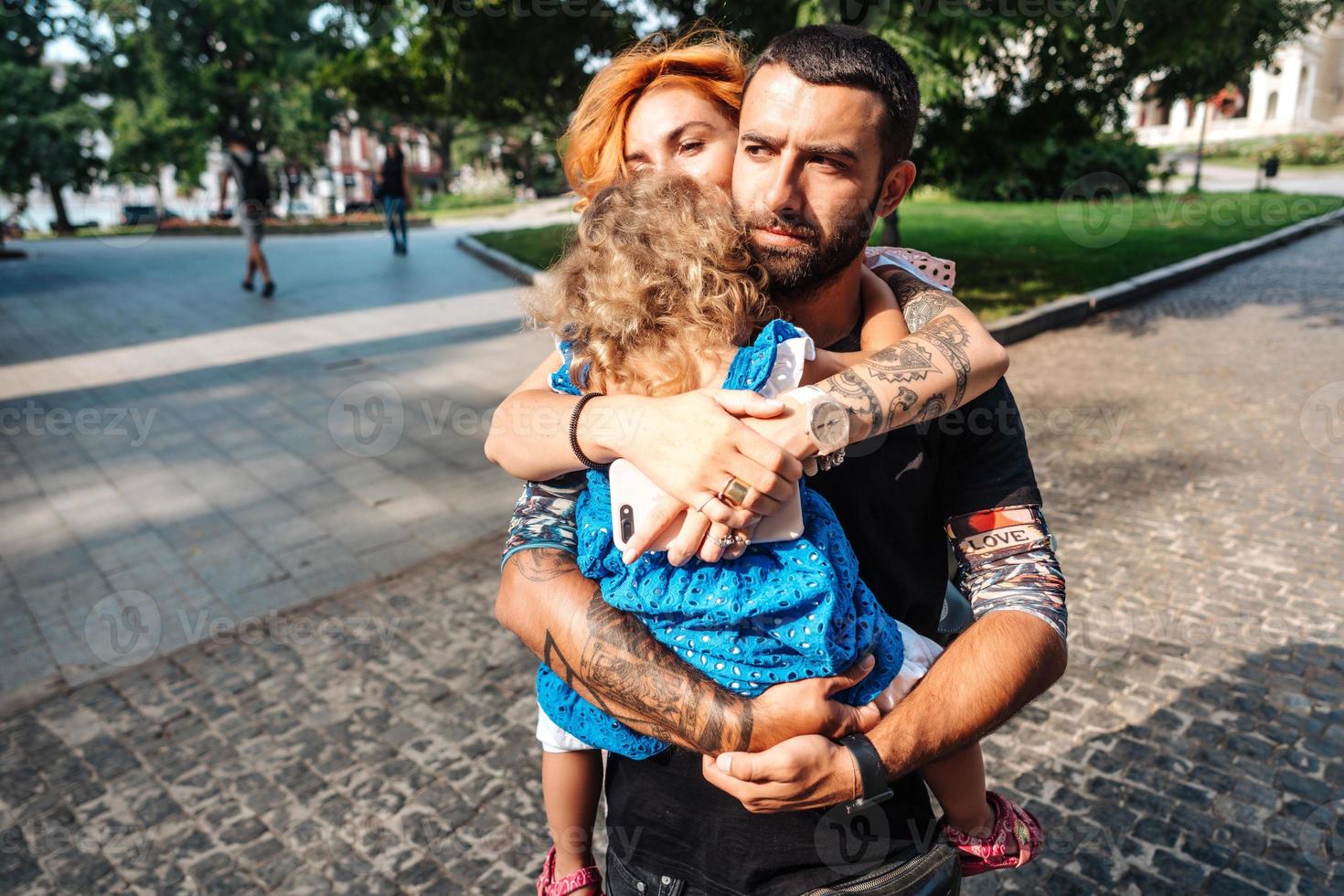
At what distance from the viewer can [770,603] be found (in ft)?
4.20

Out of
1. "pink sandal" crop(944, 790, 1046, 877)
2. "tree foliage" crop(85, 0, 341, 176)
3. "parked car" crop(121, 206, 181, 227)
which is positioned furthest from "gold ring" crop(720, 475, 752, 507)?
"parked car" crop(121, 206, 181, 227)

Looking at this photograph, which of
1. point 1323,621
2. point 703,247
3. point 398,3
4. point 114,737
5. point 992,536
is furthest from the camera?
point 398,3

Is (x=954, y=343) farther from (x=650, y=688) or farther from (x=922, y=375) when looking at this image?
(x=650, y=688)

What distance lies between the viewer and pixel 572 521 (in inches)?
64.7

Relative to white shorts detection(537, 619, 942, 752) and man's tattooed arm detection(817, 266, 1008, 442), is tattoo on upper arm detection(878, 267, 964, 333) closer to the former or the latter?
man's tattooed arm detection(817, 266, 1008, 442)

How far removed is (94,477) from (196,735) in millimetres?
3742

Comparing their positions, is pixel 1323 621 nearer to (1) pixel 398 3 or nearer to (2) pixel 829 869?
(2) pixel 829 869

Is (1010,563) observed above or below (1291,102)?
below

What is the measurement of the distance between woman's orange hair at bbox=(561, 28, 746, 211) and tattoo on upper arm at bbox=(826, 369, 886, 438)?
3.51 ft

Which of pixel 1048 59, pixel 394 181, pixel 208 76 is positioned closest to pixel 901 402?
pixel 1048 59

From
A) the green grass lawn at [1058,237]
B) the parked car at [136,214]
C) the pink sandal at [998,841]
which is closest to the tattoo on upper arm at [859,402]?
the pink sandal at [998,841]

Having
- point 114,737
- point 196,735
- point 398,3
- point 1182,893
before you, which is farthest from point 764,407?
point 398,3

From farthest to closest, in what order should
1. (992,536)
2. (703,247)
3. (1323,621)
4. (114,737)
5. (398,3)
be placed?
(398,3) < (1323,621) < (114,737) < (992,536) < (703,247)

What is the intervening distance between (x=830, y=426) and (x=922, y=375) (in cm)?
21
